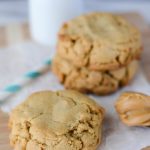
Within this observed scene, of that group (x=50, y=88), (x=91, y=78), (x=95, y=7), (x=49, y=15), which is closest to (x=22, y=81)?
(x=50, y=88)

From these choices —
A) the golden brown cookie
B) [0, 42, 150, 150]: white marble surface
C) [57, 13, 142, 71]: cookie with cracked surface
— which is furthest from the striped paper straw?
the golden brown cookie

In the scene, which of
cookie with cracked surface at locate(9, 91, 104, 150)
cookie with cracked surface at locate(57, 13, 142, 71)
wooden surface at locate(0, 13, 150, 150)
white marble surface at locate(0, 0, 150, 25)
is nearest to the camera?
cookie with cracked surface at locate(9, 91, 104, 150)

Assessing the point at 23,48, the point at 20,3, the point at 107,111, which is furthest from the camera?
the point at 20,3

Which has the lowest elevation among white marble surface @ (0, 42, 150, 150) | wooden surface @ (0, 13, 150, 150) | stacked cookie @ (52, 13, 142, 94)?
white marble surface @ (0, 42, 150, 150)

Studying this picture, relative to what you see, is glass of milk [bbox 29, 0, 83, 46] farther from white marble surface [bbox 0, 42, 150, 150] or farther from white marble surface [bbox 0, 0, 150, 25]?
white marble surface [bbox 0, 0, 150, 25]

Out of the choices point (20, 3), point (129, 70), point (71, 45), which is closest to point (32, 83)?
point (71, 45)

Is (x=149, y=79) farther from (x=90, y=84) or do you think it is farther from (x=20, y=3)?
(x=20, y=3)
